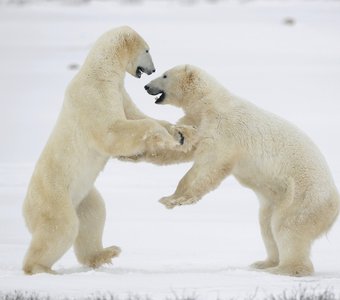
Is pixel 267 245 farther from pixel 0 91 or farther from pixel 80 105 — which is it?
pixel 0 91

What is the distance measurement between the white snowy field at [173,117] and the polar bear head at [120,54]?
1698 millimetres

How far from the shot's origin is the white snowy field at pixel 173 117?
607 centimetres

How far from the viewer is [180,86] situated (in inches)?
292

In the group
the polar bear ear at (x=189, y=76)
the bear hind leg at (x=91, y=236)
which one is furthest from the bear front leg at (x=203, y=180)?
the polar bear ear at (x=189, y=76)

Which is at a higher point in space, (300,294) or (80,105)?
(80,105)

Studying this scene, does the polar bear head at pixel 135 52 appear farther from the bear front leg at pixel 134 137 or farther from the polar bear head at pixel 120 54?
the bear front leg at pixel 134 137

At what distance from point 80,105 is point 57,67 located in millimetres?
19838

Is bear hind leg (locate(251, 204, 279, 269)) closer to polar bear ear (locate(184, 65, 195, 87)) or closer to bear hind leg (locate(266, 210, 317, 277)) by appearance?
bear hind leg (locate(266, 210, 317, 277))

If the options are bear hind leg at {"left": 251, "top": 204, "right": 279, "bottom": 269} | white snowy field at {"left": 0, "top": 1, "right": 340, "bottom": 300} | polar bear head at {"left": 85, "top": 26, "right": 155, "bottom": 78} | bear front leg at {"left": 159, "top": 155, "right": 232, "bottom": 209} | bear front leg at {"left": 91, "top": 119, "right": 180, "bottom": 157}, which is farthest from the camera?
bear hind leg at {"left": 251, "top": 204, "right": 279, "bottom": 269}

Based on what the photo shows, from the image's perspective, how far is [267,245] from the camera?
7.11 meters

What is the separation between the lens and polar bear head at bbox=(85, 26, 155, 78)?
6917 millimetres

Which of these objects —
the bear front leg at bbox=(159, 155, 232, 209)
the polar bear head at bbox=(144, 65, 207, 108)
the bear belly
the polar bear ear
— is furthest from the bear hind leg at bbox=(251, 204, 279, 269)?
the bear belly

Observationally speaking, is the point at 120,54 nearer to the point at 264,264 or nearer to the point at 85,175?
the point at 85,175

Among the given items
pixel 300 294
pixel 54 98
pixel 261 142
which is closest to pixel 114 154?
pixel 261 142
